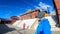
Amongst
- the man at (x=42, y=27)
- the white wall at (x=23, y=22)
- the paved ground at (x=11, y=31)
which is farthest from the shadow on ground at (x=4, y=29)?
the man at (x=42, y=27)

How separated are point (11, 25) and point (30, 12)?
634 mm

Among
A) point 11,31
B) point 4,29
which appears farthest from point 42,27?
point 4,29

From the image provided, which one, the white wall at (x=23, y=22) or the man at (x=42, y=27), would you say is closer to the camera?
the man at (x=42, y=27)

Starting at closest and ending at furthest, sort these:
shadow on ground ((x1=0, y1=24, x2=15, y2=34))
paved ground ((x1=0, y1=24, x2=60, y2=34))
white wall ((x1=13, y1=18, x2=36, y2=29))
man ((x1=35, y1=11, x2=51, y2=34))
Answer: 1. man ((x1=35, y1=11, x2=51, y2=34))
2. paved ground ((x1=0, y1=24, x2=60, y2=34))
3. shadow on ground ((x1=0, y1=24, x2=15, y2=34))
4. white wall ((x1=13, y1=18, x2=36, y2=29))

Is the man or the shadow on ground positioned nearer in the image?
the man

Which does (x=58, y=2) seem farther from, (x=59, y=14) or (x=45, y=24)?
(x=45, y=24)

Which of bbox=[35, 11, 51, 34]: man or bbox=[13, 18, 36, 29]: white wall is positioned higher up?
bbox=[13, 18, 36, 29]: white wall

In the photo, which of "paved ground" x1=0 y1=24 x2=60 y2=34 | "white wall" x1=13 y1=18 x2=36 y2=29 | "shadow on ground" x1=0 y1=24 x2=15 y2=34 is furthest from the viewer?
"white wall" x1=13 y1=18 x2=36 y2=29

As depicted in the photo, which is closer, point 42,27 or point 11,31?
point 42,27

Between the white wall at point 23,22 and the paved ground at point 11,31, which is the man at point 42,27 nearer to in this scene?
the paved ground at point 11,31

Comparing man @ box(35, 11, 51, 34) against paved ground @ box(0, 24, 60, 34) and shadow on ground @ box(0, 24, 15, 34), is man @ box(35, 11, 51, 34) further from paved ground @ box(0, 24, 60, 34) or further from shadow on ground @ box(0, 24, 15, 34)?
shadow on ground @ box(0, 24, 15, 34)

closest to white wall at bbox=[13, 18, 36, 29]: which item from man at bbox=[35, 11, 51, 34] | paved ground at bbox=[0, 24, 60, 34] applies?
paved ground at bbox=[0, 24, 60, 34]

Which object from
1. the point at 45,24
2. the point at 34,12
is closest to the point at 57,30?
the point at 34,12

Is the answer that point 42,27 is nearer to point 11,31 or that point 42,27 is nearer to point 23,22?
point 11,31
